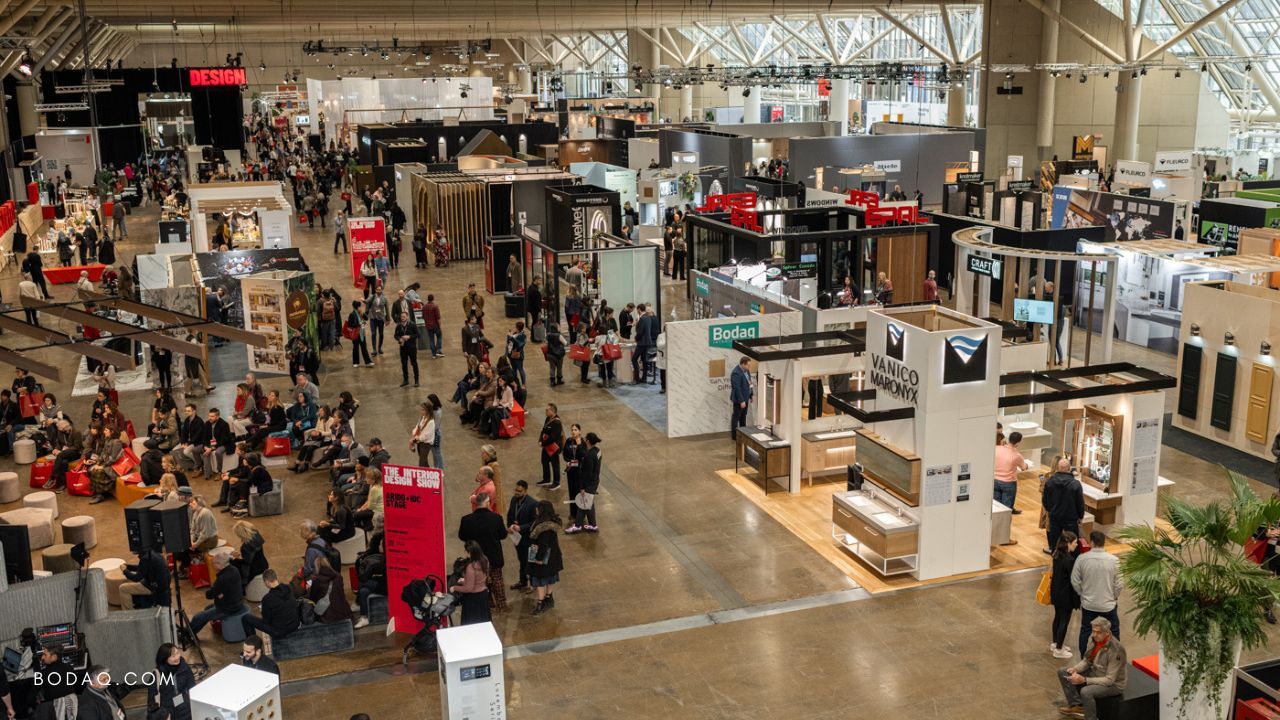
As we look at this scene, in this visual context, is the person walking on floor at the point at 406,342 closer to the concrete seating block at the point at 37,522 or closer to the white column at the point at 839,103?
the concrete seating block at the point at 37,522

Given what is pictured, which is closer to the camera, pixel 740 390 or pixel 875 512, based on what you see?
pixel 875 512

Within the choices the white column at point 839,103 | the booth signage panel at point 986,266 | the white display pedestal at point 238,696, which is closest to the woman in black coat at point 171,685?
the white display pedestal at point 238,696

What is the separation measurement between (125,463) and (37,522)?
1.53 meters

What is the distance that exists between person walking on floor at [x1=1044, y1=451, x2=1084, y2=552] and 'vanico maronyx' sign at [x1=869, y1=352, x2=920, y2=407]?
1304 millimetres

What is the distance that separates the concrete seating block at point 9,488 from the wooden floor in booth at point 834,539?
24.4 ft

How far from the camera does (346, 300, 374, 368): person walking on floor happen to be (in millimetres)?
17359

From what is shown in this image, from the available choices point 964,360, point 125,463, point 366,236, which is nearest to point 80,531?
point 125,463

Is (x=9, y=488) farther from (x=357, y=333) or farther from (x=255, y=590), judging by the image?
(x=357, y=333)

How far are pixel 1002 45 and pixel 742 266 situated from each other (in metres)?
20.3

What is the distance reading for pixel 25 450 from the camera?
13.4 m

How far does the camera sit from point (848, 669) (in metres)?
8.55

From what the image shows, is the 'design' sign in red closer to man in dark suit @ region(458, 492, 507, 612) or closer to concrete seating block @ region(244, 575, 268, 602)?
concrete seating block @ region(244, 575, 268, 602)

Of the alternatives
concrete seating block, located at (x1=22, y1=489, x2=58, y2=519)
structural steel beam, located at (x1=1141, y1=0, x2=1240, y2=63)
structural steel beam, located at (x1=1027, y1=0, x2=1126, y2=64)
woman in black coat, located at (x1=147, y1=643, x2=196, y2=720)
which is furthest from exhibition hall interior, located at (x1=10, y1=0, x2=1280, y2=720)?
structural steel beam, located at (x1=1027, y1=0, x2=1126, y2=64)

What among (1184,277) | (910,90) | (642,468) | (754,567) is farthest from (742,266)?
(910,90)
